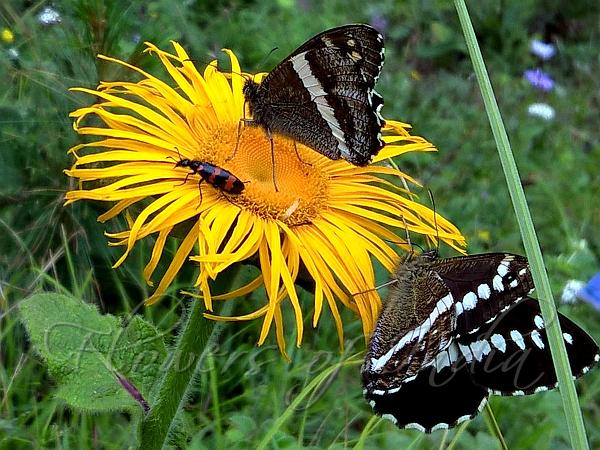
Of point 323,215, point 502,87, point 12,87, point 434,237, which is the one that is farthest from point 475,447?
point 502,87

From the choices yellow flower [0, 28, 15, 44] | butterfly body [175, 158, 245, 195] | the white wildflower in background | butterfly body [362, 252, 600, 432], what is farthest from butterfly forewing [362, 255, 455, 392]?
the white wildflower in background

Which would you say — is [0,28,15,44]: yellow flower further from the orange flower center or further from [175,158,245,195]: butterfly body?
[175,158,245,195]: butterfly body

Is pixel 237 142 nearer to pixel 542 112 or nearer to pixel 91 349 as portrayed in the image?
pixel 91 349

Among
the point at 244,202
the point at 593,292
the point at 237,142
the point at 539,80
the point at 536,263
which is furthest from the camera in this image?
the point at 539,80

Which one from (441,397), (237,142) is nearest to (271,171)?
(237,142)

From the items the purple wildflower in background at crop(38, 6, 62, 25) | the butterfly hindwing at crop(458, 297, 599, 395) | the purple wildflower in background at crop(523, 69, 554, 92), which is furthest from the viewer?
the purple wildflower in background at crop(523, 69, 554, 92)

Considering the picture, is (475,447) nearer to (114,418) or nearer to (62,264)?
(114,418)
